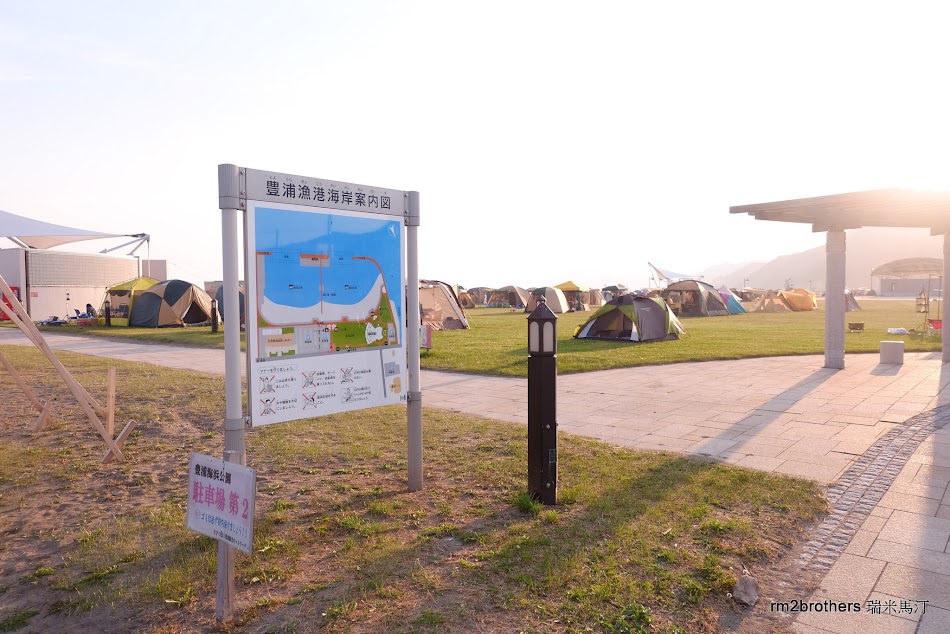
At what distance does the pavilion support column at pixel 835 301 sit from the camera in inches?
474

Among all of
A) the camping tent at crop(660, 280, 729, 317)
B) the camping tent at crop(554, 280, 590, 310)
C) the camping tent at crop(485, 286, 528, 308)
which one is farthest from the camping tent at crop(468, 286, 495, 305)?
the camping tent at crop(660, 280, 729, 317)

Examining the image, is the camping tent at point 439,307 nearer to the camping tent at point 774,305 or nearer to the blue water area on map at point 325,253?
the blue water area on map at point 325,253

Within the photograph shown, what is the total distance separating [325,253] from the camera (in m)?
4.49

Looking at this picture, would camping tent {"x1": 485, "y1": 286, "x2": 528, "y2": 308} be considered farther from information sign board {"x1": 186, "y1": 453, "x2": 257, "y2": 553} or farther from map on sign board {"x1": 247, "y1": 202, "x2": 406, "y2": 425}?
information sign board {"x1": 186, "y1": 453, "x2": 257, "y2": 553}

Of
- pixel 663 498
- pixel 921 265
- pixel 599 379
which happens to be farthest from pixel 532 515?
pixel 921 265

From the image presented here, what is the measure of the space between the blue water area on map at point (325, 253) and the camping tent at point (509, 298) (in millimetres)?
37176

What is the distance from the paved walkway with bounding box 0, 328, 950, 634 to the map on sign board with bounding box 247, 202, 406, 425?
116 inches

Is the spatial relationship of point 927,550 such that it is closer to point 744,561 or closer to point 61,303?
point 744,561

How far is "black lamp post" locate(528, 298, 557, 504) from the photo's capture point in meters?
4.57

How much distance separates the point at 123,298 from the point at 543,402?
27653mm

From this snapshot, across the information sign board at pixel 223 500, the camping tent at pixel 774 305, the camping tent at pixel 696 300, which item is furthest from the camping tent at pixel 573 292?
the information sign board at pixel 223 500

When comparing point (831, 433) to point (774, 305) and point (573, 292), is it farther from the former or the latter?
point (573, 292)

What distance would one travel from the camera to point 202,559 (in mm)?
3791

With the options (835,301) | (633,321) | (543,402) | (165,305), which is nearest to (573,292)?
(633,321)
